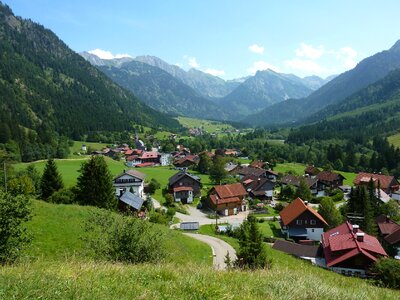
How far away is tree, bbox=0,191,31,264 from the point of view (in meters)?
14.3

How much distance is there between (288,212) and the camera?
63.8 metres

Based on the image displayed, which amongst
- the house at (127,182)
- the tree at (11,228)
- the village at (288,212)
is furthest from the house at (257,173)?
the tree at (11,228)

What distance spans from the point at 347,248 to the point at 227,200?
37686 millimetres

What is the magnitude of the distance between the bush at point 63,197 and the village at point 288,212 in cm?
967

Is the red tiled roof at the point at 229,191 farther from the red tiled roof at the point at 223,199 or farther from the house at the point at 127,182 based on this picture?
the house at the point at 127,182

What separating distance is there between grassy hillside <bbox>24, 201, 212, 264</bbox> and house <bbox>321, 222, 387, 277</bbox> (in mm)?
18293

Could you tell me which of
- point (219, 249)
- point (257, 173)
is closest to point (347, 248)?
point (219, 249)

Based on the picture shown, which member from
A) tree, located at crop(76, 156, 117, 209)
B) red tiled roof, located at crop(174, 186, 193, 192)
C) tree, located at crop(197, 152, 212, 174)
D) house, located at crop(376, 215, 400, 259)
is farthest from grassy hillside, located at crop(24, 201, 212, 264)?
tree, located at crop(197, 152, 212, 174)

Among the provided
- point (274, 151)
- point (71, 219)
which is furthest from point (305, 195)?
point (274, 151)

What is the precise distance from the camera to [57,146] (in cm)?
14125

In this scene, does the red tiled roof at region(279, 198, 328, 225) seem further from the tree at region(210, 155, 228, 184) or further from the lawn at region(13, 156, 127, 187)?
the lawn at region(13, 156, 127, 187)

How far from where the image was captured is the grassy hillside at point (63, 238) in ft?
71.4

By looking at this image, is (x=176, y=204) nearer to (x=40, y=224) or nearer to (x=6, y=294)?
(x=40, y=224)


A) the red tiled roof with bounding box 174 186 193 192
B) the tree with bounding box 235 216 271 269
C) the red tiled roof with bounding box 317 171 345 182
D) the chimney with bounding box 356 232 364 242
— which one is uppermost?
the tree with bounding box 235 216 271 269
